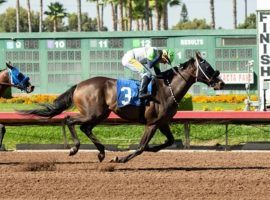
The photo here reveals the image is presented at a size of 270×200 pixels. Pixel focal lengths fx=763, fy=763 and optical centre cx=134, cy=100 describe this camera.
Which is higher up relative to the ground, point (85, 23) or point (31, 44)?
point (85, 23)

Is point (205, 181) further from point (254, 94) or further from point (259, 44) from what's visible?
point (254, 94)

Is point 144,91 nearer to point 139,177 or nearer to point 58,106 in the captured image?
point 58,106

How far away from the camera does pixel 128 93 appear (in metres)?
10.9

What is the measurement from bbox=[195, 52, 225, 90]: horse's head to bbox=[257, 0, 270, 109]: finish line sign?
22.3ft

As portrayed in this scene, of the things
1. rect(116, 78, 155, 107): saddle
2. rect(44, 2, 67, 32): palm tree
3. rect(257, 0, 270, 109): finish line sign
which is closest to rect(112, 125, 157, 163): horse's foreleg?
rect(116, 78, 155, 107): saddle

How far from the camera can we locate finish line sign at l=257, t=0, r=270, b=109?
17391mm

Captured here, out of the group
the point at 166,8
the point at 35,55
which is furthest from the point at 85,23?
the point at 35,55

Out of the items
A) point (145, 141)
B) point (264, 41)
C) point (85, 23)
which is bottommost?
point (145, 141)

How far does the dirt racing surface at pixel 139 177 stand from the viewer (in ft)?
27.2

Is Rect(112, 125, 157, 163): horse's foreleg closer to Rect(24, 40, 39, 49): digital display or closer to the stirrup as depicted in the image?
the stirrup

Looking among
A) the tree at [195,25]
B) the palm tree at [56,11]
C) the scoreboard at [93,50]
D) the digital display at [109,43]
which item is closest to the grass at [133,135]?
the scoreboard at [93,50]

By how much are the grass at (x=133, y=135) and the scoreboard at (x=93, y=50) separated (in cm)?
1306

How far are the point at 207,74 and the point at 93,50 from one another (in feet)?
66.0

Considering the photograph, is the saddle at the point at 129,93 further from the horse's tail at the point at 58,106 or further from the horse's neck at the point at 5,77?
the horse's neck at the point at 5,77
